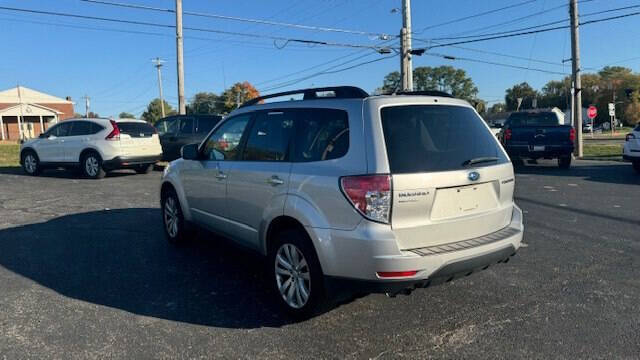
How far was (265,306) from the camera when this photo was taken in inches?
159

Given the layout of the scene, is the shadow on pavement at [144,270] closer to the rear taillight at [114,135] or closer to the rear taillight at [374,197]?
the rear taillight at [374,197]

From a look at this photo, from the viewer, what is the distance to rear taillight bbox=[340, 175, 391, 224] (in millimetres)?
3166

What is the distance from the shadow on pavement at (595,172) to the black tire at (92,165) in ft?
38.6

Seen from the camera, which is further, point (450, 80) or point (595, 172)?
point (450, 80)

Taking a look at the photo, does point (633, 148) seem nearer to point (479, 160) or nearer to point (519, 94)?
point (479, 160)

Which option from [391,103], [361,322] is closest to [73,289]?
[361,322]

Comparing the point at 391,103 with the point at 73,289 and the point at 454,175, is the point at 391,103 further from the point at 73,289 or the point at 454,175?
the point at 73,289

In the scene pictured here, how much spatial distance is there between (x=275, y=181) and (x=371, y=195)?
103 cm

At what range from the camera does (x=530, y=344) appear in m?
3.30

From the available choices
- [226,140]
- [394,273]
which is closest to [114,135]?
[226,140]

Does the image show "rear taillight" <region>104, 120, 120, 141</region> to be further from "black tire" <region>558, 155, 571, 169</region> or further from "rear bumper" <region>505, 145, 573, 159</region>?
"black tire" <region>558, 155, 571, 169</region>

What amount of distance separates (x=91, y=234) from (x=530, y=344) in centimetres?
571

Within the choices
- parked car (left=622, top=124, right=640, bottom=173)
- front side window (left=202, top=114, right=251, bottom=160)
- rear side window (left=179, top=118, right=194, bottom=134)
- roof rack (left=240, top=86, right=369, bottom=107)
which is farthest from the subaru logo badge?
rear side window (left=179, top=118, right=194, bottom=134)

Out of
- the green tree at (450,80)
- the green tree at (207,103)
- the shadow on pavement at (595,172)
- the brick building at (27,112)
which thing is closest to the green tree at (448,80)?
the green tree at (450,80)
